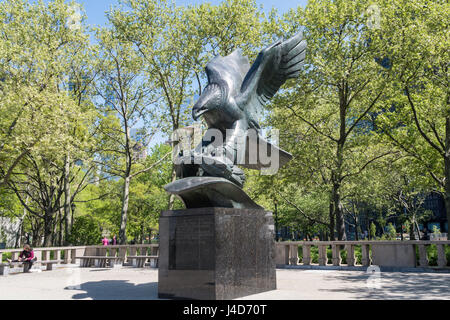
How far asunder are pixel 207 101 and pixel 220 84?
27.6 inches

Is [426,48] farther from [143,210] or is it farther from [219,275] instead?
[143,210]

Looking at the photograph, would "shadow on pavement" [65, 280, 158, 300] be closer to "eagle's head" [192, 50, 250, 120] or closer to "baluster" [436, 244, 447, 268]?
"eagle's head" [192, 50, 250, 120]

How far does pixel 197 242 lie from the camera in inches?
294

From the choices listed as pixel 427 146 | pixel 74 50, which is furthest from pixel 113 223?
pixel 427 146

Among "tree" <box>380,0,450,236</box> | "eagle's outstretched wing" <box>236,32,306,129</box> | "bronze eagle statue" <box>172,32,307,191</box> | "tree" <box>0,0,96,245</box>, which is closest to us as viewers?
"bronze eagle statue" <box>172,32,307,191</box>

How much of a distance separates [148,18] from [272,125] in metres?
10.6

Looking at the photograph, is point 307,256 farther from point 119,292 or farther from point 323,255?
point 119,292

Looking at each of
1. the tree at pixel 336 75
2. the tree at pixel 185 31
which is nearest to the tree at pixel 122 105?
the tree at pixel 185 31

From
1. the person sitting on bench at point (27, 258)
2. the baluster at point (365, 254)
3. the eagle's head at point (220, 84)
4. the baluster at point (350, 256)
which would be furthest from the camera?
the person sitting on bench at point (27, 258)

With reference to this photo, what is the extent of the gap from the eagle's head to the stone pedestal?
235cm

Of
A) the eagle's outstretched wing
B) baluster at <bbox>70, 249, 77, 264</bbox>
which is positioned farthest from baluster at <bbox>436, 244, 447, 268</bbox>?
baluster at <bbox>70, 249, 77, 264</bbox>

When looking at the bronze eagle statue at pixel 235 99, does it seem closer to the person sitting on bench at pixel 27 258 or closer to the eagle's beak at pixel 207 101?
the eagle's beak at pixel 207 101

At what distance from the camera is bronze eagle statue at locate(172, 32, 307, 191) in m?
8.40

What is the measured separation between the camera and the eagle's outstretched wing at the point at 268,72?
9391 mm
